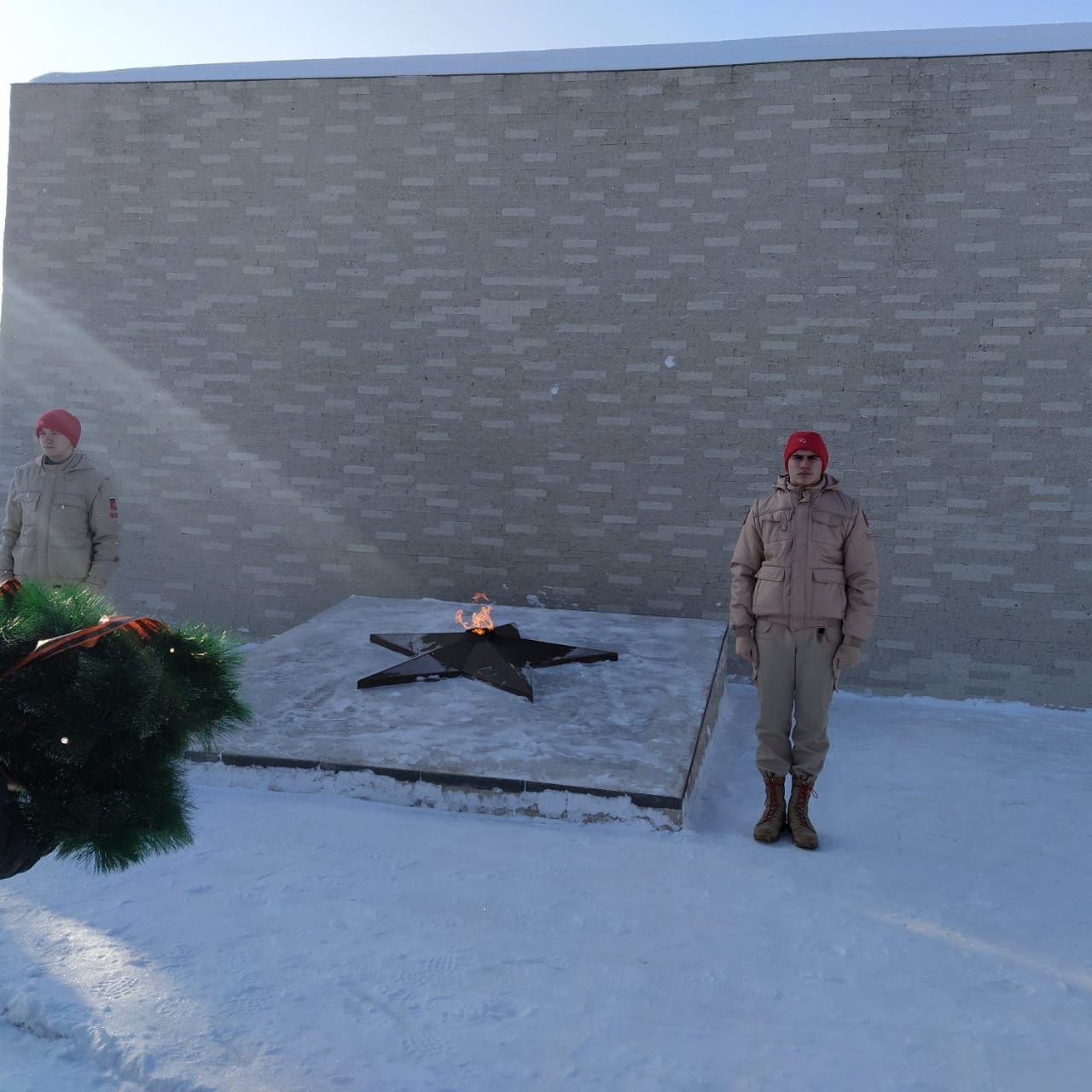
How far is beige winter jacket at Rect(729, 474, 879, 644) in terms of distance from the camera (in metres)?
4.02

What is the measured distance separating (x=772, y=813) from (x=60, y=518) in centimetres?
388

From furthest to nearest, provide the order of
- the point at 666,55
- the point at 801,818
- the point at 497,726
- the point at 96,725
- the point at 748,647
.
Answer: the point at 666,55 → the point at 497,726 → the point at 748,647 → the point at 801,818 → the point at 96,725

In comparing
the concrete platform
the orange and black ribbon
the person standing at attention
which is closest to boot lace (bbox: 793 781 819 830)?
the concrete platform

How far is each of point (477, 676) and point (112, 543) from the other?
2107 millimetres

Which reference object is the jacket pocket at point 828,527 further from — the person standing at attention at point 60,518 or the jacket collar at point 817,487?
the person standing at attention at point 60,518

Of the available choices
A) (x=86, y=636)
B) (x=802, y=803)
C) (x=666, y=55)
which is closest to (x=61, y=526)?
(x=802, y=803)

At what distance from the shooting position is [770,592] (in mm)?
4082

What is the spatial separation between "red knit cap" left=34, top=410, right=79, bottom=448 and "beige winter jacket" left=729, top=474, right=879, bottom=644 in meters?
3.68

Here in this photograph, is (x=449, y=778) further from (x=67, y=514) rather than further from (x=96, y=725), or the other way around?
(x=96, y=725)

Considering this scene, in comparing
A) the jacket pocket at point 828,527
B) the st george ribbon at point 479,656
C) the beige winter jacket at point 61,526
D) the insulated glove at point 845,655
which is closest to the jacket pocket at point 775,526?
the jacket pocket at point 828,527

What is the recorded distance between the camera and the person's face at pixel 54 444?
5.03 meters

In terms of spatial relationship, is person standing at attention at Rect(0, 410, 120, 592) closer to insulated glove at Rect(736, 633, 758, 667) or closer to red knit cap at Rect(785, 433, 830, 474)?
insulated glove at Rect(736, 633, 758, 667)

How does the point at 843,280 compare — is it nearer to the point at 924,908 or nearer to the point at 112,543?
the point at 924,908

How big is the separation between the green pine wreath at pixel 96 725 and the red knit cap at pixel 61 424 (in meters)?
4.01
